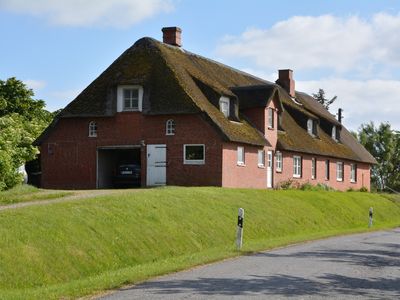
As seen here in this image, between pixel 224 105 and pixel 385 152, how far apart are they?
56650 mm

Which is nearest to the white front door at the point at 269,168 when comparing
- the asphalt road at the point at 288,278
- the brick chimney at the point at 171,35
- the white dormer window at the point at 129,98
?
the brick chimney at the point at 171,35

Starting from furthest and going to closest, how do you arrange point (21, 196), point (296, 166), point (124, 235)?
1. point (296, 166)
2. point (21, 196)
3. point (124, 235)

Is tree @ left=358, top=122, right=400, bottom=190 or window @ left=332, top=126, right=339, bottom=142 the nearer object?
window @ left=332, top=126, right=339, bottom=142

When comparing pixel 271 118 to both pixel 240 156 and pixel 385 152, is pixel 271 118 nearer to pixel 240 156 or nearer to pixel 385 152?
pixel 240 156

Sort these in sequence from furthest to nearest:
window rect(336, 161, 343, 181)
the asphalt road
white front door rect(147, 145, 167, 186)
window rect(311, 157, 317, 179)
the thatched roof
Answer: window rect(336, 161, 343, 181), window rect(311, 157, 317, 179), white front door rect(147, 145, 167, 186), the thatched roof, the asphalt road

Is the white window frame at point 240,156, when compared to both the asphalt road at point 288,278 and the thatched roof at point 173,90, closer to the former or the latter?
the thatched roof at point 173,90

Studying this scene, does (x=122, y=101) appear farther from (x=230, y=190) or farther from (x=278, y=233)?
(x=278, y=233)

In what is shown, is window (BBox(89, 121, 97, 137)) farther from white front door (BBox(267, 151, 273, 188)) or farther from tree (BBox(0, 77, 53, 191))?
white front door (BBox(267, 151, 273, 188))

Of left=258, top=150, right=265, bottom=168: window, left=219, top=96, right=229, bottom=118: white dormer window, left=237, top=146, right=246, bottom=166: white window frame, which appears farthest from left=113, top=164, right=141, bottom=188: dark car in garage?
left=258, top=150, right=265, bottom=168: window

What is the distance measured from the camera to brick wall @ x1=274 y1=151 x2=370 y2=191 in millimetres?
43406

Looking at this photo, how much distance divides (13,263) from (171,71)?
22976 millimetres

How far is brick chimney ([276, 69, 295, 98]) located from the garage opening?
21354mm

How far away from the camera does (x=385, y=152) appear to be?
3529 inches

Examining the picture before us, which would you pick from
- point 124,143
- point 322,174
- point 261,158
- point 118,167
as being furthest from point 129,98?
point 322,174
